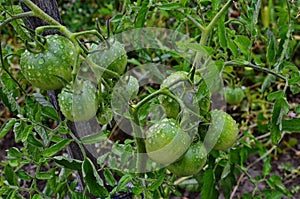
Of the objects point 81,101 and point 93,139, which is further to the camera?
point 93,139

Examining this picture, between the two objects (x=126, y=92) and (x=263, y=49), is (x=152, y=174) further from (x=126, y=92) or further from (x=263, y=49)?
(x=263, y=49)

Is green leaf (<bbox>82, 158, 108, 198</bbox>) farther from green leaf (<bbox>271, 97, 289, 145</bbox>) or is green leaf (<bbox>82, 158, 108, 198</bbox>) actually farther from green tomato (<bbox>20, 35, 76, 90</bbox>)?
green leaf (<bbox>271, 97, 289, 145</bbox>)

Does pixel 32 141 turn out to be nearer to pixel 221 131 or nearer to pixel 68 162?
pixel 68 162

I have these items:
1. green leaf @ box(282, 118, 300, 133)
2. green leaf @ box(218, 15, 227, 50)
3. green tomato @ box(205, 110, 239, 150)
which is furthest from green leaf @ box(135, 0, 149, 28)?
green leaf @ box(282, 118, 300, 133)

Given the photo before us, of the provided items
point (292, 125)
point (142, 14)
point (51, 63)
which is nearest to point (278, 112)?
point (292, 125)

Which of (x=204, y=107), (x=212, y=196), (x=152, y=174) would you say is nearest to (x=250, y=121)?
(x=212, y=196)

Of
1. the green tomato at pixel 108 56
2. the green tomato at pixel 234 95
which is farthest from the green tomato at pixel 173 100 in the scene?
the green tomato at pixel 234 95
